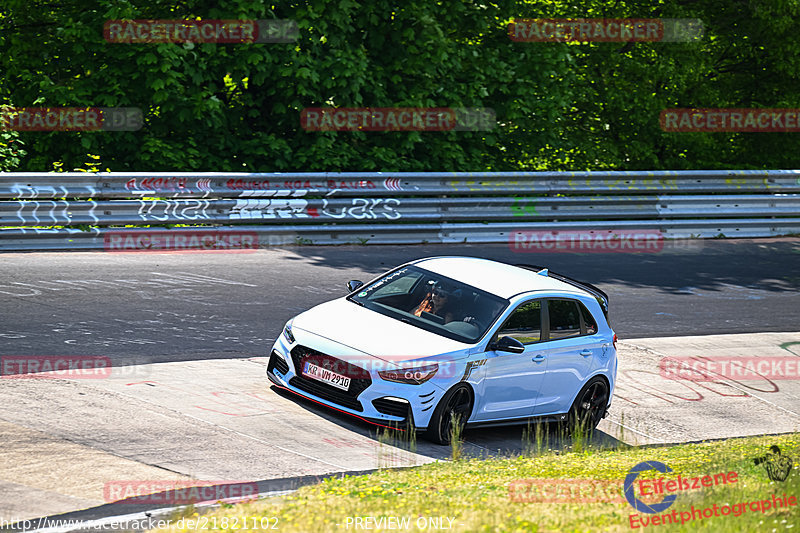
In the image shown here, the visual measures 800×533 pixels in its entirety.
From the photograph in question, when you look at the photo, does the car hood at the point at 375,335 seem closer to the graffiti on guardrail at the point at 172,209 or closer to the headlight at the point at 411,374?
the headlight at the point at 411,374

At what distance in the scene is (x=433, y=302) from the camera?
10.5 m

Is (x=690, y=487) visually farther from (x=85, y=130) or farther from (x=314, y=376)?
(x=85, y=130)

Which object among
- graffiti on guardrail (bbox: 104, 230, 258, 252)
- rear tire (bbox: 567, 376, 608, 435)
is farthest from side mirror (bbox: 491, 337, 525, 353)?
graffiti on guardrail (bbox: 104, 230, 258, 252)

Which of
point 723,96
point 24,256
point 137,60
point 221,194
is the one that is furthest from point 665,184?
point 24,256

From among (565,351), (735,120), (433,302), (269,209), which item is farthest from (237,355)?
(735,120)

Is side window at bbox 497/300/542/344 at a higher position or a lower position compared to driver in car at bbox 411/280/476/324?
lower

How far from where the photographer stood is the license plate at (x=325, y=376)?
961 centimetres

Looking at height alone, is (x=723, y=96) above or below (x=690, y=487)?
above

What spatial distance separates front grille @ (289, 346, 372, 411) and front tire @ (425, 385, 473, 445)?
0.69 m

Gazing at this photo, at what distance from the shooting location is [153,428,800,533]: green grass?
615 cm

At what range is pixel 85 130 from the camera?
18.3 m

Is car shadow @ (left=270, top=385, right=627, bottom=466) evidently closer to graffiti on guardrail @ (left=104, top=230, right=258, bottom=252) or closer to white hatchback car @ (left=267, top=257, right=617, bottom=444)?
white hatchback car @ (left=267, top=257, right=617, bottom=444)

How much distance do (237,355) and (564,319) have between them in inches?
145

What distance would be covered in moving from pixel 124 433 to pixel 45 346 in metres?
2.70
